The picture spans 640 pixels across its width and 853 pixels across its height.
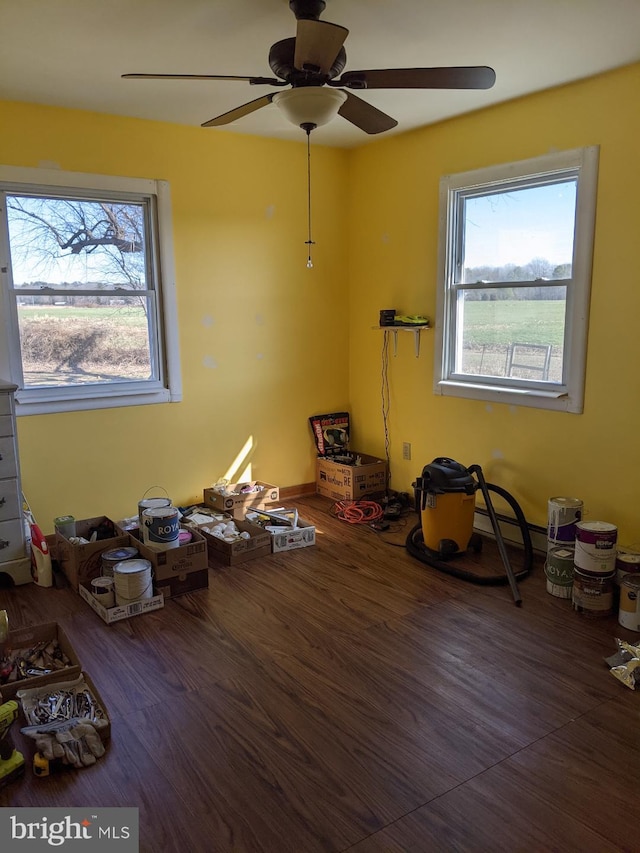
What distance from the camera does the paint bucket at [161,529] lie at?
3.22m

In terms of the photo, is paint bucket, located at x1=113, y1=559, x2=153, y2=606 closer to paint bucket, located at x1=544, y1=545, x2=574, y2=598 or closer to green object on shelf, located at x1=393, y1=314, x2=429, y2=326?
paint bucket, located at x1=544, y1=545, x2=574, y2=598

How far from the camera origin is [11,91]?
3.37 m

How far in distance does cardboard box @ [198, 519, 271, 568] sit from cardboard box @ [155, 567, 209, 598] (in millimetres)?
319

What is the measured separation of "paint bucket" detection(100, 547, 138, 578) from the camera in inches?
126

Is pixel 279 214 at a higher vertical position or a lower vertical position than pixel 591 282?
higher

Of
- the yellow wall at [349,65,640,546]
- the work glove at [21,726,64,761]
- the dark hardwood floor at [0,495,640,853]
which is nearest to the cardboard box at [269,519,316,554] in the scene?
the dark hardwood floor at [0,495,640,853]

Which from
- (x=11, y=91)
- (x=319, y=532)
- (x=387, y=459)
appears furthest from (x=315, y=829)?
(x=11, y=91)

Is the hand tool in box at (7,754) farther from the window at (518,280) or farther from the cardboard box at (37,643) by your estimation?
the window at (518,280)

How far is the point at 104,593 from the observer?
306 cm

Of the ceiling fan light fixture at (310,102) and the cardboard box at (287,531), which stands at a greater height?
the ceiling fan light fixture at (310,102)

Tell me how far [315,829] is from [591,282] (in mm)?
2827

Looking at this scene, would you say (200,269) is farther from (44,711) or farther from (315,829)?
(315,829)

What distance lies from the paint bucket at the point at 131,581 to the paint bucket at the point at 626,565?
2.23 metres

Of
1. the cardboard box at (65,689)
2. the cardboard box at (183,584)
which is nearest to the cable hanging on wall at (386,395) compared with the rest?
the cardboard box at (183,584)
